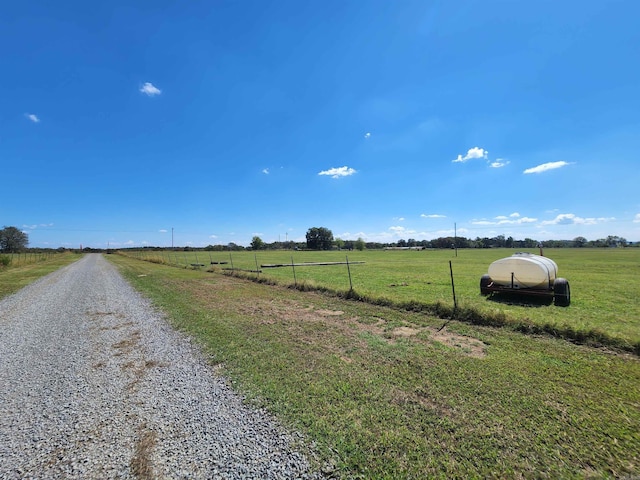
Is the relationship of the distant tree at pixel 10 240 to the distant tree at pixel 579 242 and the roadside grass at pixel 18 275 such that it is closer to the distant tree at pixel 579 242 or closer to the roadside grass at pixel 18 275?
the roadside grass at pixel 18 275

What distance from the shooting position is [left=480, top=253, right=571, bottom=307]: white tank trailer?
933cm

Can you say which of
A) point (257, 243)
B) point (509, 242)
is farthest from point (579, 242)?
point (257, 243)

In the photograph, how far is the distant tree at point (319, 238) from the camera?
130m

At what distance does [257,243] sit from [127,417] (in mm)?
128880

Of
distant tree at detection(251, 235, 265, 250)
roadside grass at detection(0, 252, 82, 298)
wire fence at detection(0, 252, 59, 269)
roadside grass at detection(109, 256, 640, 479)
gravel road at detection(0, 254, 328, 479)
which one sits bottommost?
roadside grass at detection(109, 256, 640, 479)

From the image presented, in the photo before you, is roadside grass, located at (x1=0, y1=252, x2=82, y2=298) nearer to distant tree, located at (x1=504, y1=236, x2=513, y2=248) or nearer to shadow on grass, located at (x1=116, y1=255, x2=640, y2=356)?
shadow on grass, located at (x1=116, y1=255, x2=640, y2=356)

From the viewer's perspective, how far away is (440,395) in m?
3.60

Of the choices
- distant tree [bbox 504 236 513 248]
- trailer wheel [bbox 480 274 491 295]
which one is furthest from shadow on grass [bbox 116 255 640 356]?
distant tree [bbox 504 236 513 248]

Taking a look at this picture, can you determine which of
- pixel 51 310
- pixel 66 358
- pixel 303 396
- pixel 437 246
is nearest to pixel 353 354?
pixel 303 396

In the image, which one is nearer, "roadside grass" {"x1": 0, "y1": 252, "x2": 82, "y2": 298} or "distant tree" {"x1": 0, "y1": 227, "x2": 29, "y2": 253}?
"roadside grass" {"x1": 0, "y1": 252, "x2": 82, "y2": 298}

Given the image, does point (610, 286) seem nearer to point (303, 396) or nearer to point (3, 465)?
point (303, 396)

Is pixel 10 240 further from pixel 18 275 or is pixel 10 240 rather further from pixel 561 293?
pixel 561 293

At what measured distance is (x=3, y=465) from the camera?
2461 millimetres

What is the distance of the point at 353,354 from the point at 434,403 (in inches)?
74.0
